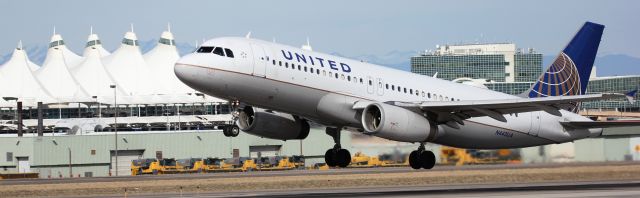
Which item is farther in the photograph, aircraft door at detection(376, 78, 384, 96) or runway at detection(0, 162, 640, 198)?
runway at detection(0, 162, 640, 198)

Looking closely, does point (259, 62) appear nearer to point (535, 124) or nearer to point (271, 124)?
point (271, 124)

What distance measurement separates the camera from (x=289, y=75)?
49.4 meters

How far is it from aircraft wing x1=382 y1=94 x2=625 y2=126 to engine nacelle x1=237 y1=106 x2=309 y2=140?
503 cm

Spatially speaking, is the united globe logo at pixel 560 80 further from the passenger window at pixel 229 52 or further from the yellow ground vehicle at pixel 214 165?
the yellow ground vehicle at pixel 214 165

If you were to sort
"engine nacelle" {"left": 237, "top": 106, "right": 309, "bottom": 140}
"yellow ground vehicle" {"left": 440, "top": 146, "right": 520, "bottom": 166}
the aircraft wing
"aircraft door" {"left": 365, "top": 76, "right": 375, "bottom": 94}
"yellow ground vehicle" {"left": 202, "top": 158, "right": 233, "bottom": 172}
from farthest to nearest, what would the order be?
"yellow ground vehicle" {"left": 202, "top": 158, "right": 233, "bottom": 172}, "yellow ground vehicle" {"left": 440, "top": 146, "right": 520, "bottom": 166}, "engine nacelle" {"left": 237, "top": 106, "right": 309, "bottom": 140}, "aircraft door" {"left": 365, "top": 76, "right": 375, "bottom": 94}, the aircraft wing

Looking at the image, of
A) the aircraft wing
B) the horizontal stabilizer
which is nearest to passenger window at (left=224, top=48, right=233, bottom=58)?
the aircraft wing

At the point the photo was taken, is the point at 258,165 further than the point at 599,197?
Yes

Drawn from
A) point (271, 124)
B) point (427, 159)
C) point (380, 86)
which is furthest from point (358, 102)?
point (427, 159)

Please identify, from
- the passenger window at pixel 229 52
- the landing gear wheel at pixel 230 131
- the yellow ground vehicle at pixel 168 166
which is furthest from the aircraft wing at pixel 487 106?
the yellow ground vehicle at pixel 168 166

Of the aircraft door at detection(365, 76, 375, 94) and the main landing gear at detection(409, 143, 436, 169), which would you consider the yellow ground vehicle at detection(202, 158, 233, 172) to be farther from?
the aircraft door at detection(365, 76, 375, 94)

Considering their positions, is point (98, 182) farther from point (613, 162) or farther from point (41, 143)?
point (41, 143)

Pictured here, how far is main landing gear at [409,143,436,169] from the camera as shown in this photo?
178 feet

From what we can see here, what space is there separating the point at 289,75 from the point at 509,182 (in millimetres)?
27065

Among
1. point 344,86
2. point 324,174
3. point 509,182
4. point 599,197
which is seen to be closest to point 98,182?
point 324,174
